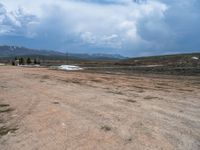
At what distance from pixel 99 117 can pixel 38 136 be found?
3028 mm

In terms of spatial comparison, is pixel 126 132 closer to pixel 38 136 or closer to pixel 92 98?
pixel 38 136

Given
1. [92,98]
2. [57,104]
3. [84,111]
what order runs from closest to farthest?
[84,111] < [57,104] < [92,98]

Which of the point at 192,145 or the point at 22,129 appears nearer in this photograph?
the point at 192,145

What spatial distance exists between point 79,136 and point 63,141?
657mm

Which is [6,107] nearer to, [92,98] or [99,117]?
[92,98]

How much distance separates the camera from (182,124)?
12.6 m

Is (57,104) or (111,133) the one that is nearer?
(111,133)

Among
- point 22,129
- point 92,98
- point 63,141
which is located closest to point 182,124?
point 63,141

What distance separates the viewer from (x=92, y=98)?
2009 cm

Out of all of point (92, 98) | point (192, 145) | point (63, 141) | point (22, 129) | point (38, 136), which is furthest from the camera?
point (92, 98)

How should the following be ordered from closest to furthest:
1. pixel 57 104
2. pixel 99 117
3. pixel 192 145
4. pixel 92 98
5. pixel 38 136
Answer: pixel 192 145, pixel 38 136, pixel 99 117, pixel 57 104, pixel 92 98

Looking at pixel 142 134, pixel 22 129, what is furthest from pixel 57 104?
pixel 142 134

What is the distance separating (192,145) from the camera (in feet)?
32.4

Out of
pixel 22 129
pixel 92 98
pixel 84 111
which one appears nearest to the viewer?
pixel 22 129
